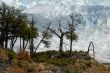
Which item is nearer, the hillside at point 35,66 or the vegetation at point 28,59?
the hillside at point 35,66

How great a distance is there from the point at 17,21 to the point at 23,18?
2.93 metres

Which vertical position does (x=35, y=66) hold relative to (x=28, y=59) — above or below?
below

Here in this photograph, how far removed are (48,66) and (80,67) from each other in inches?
265

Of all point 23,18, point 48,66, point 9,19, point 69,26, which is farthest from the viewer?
point 69,26

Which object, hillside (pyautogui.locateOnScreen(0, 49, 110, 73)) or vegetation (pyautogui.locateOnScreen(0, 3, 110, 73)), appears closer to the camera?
hillside (pyautogui.locateOnScreen(0, 49, 110, 73))

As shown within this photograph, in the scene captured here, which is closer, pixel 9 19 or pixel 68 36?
pixel 9 19

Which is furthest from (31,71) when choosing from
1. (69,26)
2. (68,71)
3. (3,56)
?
(69,26)

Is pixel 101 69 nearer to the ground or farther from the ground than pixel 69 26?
nearer to the ground

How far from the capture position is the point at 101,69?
54.5 metres

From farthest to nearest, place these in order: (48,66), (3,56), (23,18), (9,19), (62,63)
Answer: (23,18) < (9,19) < (62,63) < (48,66) < (3,56)

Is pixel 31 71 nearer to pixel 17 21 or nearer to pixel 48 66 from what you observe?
pixel 48 66

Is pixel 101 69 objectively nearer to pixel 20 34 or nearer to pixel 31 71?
pixel 31 71

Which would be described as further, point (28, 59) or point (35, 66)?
point (28, 59)

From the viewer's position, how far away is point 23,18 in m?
74.1
